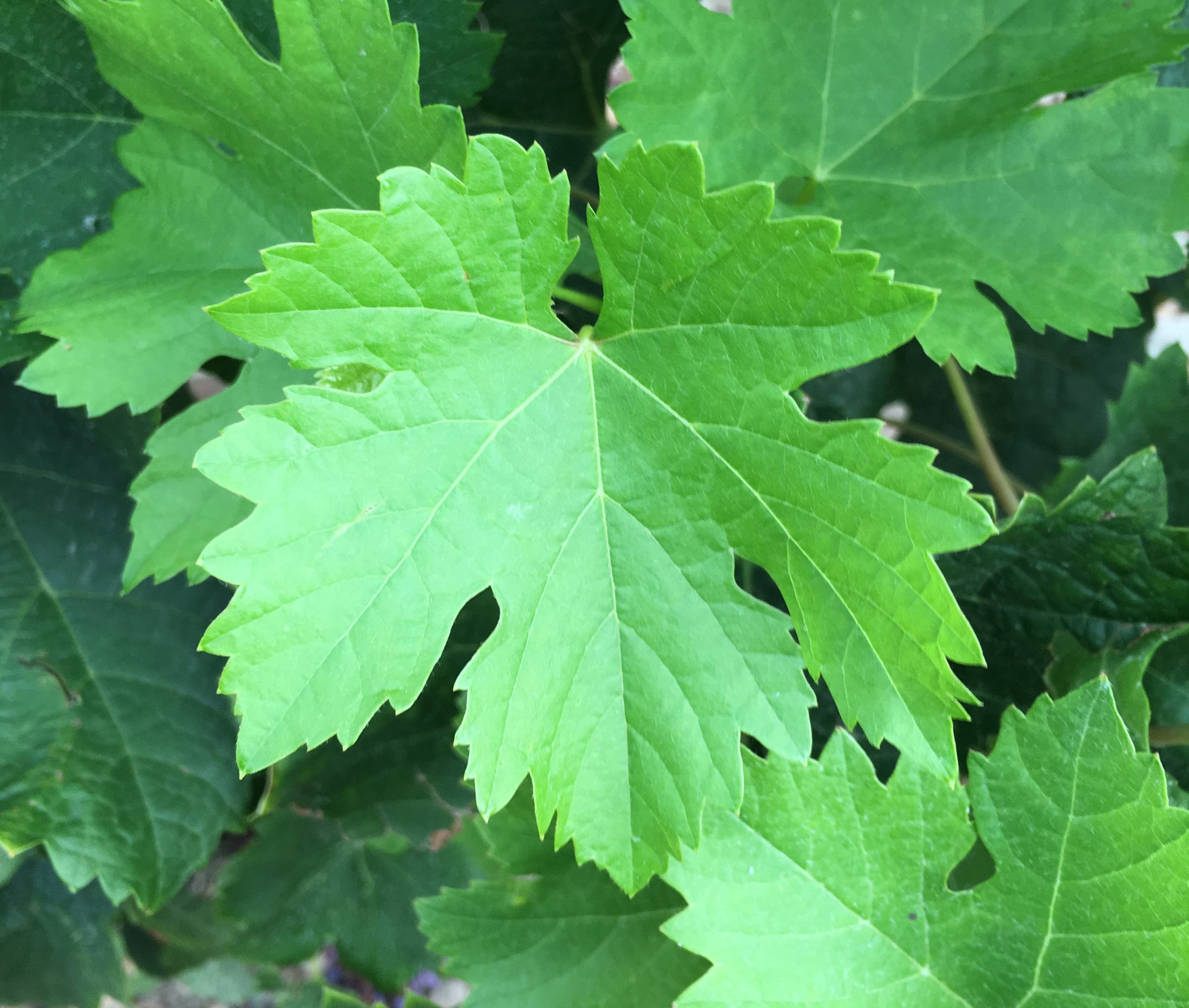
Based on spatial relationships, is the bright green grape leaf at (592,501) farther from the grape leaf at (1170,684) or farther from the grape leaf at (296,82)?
the grape leaf at (1170,684)

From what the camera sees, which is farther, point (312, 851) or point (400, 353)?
point (312, 851)

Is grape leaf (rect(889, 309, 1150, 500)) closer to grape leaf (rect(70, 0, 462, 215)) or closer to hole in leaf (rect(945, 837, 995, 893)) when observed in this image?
hole in leaf (rect(945, 837, 995, 893))

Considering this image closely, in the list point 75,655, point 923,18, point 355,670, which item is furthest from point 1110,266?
point 75,655

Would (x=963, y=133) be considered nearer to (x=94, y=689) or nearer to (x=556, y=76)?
(x=556, y=76)

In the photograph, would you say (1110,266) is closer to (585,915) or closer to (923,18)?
(923,18)

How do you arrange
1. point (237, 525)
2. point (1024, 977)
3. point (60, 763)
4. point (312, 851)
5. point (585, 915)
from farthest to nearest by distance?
1. point (312, 851)
2. point (60, 763)
3. point (585, 915)
4. point (1024, 977)
5. point (237, 525)

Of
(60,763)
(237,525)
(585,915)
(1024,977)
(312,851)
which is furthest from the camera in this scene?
(312,851)

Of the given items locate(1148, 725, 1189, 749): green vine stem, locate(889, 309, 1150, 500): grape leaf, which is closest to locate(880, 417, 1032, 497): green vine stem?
locate(889, 309, 1150, 500): grape leaf
